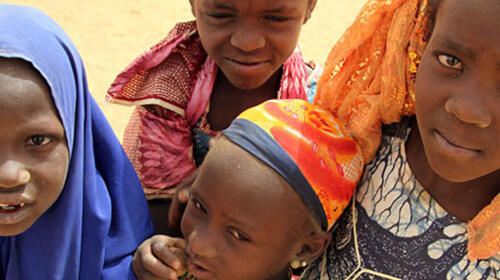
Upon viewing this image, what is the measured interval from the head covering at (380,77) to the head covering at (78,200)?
2.55 ft

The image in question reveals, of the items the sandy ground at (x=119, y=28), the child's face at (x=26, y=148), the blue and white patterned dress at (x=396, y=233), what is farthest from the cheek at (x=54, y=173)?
the sandy ground at (x=119, y=28)

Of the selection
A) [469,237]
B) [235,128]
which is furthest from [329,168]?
[469,237]

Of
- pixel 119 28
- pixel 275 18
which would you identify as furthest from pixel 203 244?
pixel 119 28

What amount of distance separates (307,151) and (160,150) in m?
0.85

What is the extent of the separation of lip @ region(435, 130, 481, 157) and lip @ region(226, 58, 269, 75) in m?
1.00

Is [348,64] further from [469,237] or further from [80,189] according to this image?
[80,189]

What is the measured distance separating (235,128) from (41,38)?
2.10ft

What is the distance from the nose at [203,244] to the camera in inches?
64.4

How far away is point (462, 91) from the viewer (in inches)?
49.3

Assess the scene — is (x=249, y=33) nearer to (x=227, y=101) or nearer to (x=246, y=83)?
(x=246, y=83)

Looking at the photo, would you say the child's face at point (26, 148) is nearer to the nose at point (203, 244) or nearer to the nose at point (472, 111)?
the nose at point (203, 244)

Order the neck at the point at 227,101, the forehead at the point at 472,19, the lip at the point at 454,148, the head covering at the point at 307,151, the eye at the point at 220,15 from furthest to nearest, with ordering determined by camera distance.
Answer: the neck at the point at 227,101
the eye at the point at 220,15
the head covering at the point at 307,151
the lip at the point at 454,148
the forehead at the point at 472,19

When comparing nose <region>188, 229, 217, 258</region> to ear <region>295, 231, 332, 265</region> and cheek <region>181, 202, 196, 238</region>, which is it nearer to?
cheek <region>181, 202, 196, 238</region>

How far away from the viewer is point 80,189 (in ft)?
5.91
